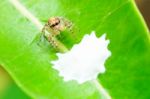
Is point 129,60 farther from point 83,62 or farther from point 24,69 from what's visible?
point 24,69

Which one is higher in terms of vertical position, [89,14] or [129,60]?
[89,14]

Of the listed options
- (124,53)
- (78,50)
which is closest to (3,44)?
(78,50)

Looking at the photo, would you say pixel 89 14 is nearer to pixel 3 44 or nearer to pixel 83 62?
pixel 83 62
